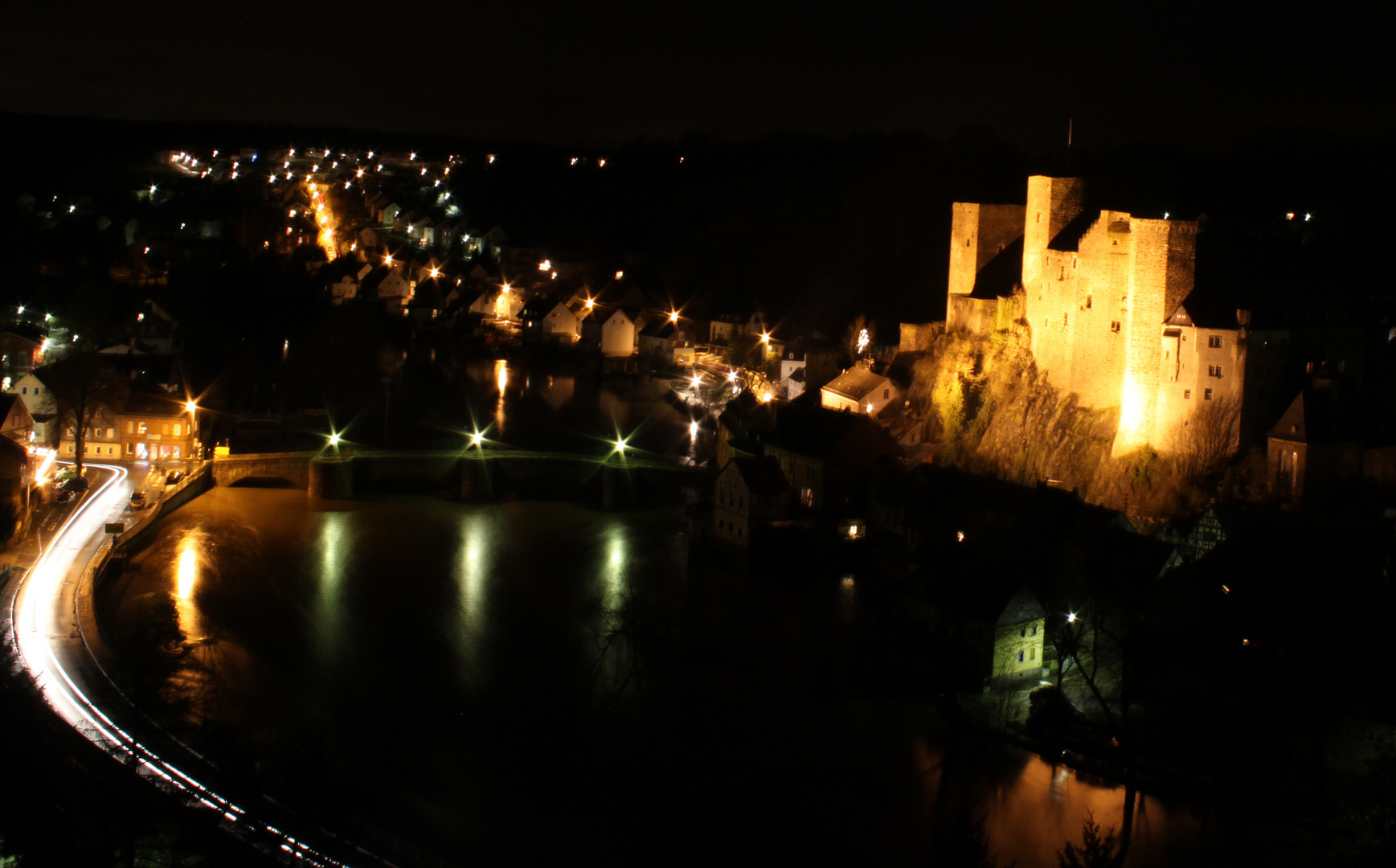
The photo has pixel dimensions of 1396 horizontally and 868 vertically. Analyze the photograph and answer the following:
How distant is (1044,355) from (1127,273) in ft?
5.86

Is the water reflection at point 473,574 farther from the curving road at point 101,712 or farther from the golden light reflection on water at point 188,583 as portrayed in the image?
the curving road at point 101,712

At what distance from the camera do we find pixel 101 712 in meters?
11.0

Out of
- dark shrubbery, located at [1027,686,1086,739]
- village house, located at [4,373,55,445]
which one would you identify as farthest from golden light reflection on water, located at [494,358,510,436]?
dark shrubbery, located at [1027,686,1086,739]

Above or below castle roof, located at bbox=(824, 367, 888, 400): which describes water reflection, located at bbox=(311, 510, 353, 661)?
below

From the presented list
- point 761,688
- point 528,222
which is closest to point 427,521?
point 761,688

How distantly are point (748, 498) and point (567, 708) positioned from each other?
189 inches

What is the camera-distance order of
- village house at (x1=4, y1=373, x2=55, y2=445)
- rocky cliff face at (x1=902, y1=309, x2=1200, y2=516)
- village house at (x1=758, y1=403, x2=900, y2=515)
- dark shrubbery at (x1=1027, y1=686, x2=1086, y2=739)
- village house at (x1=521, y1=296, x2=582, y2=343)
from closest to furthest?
dark shrubbery at (x1=1027, y1=686, x2=1086, y2=739), rocky cliff face at (x1=902, y1=309, x2=1200, y2=516), village house at (x1=758, y1=403, x2=900, y2=515), village house at (x1=4, y1=373, x2=55, y2=445), village house at (x1=521, y1=296, x2=582, y2=343)

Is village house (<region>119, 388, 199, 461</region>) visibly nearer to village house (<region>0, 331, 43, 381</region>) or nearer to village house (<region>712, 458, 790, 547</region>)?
village house (<region>0, 331, 43, 381</region>)

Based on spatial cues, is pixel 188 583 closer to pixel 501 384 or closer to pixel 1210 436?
pixel 1210 436

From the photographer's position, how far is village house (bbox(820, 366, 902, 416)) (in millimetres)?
18297

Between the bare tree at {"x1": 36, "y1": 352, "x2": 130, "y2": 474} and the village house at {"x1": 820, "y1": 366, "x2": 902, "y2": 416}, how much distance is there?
1165 cm

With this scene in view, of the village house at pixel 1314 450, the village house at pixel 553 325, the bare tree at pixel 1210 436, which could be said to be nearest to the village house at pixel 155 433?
the village house at pixel 553 325

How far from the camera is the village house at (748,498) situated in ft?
51.1

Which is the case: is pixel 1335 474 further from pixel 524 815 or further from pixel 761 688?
pixel 524 815
